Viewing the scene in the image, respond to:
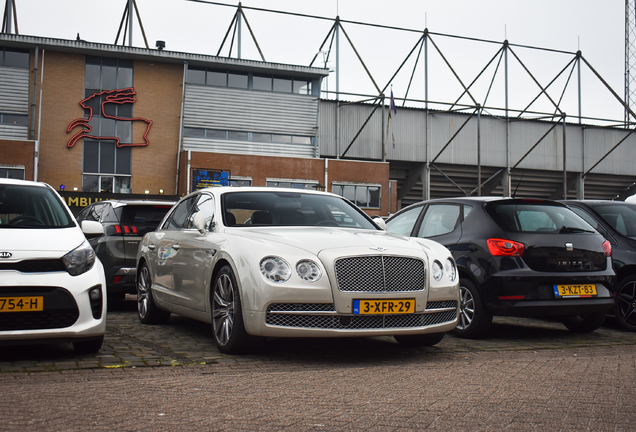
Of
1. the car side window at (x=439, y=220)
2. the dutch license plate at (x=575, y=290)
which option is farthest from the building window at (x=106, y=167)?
the dutch license plate at (x=575, y=290)

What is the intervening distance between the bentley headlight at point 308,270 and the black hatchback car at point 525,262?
234 cm

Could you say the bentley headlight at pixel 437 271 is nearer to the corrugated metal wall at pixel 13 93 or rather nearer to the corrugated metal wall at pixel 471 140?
the corrugated metal wall at pixel 13 93

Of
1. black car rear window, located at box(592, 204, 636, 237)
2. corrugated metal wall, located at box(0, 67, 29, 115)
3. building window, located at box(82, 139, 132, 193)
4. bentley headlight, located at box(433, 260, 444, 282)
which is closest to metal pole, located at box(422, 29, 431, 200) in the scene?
building window, located at box(82, 139, 132, 193)

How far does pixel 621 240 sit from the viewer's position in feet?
27.8

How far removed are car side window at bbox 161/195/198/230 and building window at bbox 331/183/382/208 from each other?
93.8 feet

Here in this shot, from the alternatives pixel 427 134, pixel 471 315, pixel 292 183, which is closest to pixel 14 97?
pixel 292 183

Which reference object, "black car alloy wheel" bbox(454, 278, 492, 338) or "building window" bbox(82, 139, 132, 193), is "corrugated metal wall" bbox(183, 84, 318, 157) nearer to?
"building window" bbox(82, 139, 132, 193)

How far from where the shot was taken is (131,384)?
4629 mm

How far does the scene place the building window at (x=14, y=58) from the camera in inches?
1296

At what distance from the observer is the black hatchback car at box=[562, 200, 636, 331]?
825cm

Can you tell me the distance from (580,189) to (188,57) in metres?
29.2

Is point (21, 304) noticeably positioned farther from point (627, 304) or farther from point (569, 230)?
point (627, 304)

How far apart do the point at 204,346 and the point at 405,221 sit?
3657 millimetres

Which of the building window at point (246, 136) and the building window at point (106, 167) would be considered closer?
the building window at point (106, 167)
